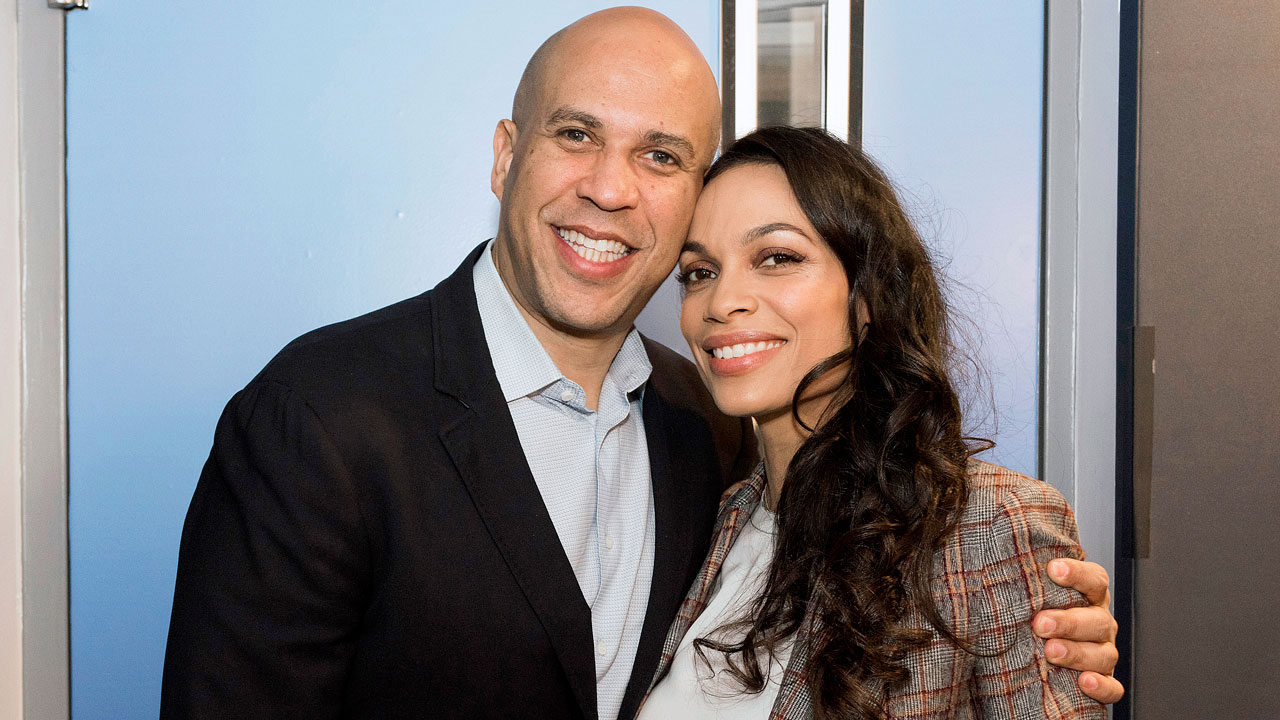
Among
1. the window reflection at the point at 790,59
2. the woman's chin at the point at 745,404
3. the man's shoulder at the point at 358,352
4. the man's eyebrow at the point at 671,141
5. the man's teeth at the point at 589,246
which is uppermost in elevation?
the window reflection at the point at 790,59

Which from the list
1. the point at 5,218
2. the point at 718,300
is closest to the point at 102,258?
the point at 5,218

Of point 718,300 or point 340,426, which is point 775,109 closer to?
point 718,300

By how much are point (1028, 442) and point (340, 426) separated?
5.06 ft

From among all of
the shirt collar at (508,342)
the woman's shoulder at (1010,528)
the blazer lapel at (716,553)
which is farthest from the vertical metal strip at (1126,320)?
the shirt collar at (508,342)

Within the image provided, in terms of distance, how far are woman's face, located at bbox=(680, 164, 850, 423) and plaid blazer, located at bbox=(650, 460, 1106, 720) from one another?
14.0 inches

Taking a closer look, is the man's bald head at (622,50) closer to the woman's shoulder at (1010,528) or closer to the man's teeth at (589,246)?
the man's teeth at (589,246)

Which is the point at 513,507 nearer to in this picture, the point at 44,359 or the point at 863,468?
the point at 863,468

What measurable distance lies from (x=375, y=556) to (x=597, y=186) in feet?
2.25

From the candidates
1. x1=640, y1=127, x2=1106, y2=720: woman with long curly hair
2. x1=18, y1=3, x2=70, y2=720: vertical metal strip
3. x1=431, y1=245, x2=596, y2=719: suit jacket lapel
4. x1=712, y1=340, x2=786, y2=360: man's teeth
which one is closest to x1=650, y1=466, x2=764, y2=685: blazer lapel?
x1=640, y1=127, x2=1106, y2=720: woman with long curly hair

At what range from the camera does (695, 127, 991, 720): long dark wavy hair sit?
1.39m

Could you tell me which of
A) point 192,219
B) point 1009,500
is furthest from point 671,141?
point 192,219

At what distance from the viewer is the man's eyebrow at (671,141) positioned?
1593mm

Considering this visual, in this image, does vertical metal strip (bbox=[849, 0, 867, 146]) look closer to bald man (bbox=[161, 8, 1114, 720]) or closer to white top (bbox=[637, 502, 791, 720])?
bald man (bbox=[161, 8, 1114, 720])

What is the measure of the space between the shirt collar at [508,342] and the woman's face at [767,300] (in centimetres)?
30
